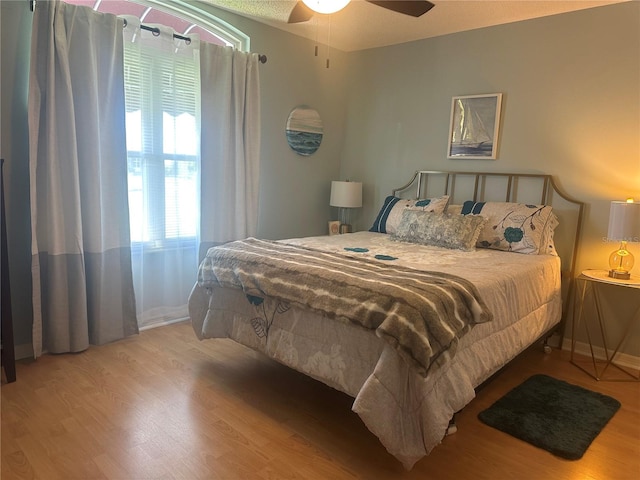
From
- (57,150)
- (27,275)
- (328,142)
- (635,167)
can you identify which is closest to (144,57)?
(57,150)

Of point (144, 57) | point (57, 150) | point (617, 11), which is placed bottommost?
point (57, 150)

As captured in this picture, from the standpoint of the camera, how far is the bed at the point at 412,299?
1807 mm

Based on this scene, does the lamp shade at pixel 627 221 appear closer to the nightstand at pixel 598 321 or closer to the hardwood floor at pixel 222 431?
the nightstand at pixel 598 321

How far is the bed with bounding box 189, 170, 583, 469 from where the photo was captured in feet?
5.93

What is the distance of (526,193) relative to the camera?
348cm

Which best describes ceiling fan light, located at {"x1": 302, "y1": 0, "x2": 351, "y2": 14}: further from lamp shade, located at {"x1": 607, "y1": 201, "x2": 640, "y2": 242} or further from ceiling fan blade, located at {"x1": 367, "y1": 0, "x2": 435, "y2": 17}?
lamp shade, located at {"x1": 607, "y1": 201, "x2": 640, "y2": 242}

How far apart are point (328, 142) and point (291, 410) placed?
9.66 feet

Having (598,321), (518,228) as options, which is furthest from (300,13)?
(598,321)

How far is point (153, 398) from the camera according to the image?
7.85ft

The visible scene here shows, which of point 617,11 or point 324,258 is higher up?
point 617,11

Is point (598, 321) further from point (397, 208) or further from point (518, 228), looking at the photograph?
point (397, 208)

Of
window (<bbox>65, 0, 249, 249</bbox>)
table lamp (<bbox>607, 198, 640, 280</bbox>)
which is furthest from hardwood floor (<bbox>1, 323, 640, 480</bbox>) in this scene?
window (<bbox>65, 0, 249, 249</bbox>)

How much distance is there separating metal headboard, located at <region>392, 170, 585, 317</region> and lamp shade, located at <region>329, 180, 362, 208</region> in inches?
22.7

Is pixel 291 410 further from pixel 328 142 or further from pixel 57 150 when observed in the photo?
pixel 328 142
